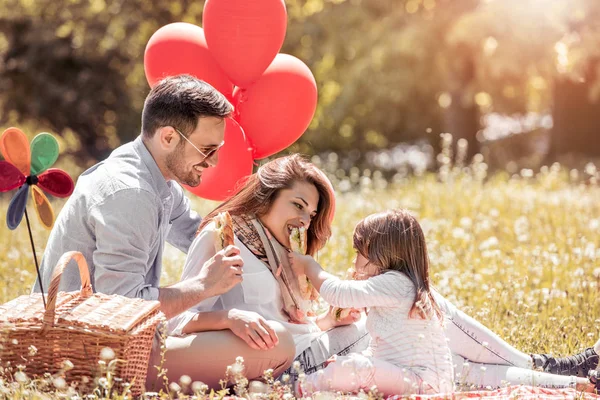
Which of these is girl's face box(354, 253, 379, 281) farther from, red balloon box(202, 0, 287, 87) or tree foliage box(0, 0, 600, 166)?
tree foliage box(0, 0, 600, 166)

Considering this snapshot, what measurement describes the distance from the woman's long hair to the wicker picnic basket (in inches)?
35.5

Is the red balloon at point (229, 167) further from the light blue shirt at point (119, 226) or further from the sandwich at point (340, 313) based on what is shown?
the sandwich at point (340, 313)

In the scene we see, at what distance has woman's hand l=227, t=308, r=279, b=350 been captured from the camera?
3430mm

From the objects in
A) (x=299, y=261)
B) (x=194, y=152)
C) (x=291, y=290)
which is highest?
(x=194, y=152)

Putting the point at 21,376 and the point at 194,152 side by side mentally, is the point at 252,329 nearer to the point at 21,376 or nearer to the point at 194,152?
the point at 194,152

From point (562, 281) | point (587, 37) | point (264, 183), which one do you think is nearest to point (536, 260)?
point (562, 281)

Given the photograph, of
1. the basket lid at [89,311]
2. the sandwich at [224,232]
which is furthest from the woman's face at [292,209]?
the basket lid at [89,311]

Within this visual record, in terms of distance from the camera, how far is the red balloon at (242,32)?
14.8 ft

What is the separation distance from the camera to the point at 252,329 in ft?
11.3

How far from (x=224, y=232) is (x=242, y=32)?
4.48 feet

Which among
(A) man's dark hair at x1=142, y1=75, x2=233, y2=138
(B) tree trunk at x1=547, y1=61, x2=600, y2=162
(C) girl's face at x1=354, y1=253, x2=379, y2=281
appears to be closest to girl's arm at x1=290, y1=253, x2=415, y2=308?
(C) girl's face at x1=354, y1=253, x2=379, y2=281

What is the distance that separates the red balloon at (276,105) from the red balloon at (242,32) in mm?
104

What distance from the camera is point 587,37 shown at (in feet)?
35.2

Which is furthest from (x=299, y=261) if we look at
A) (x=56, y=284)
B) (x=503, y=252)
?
(x=503, y=252)
